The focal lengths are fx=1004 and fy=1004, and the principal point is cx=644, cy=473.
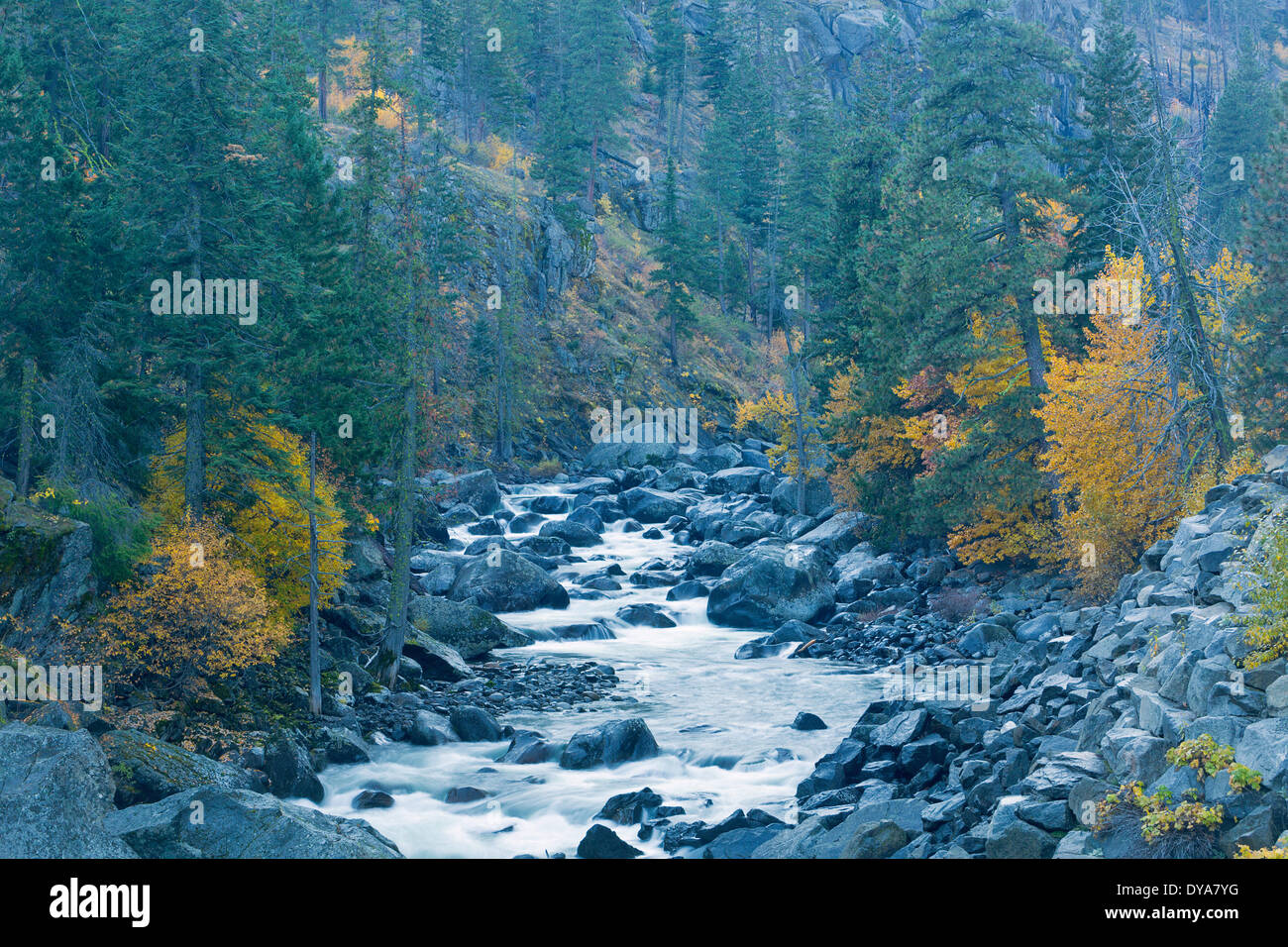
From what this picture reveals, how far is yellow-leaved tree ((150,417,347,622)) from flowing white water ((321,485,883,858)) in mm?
4928

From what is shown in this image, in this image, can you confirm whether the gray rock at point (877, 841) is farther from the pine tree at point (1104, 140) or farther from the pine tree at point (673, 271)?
the pine tree at point (673, 271)

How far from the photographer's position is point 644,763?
21.3m

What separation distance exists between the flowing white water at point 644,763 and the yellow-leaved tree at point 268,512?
194 inches

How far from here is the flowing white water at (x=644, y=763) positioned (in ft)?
60.5

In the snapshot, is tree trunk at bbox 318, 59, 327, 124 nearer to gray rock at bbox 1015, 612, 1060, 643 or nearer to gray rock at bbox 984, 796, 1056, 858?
gray rock at bbox 1015, 612, 1060, 643

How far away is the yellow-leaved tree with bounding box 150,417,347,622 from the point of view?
76.2 ft

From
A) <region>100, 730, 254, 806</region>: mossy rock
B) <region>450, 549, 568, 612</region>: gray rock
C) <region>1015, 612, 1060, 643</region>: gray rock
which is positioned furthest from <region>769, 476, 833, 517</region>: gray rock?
<region>100, 730, 254, 806</region>: mossy rock

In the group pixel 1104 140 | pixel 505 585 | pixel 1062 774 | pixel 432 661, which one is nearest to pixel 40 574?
pixel 432 661

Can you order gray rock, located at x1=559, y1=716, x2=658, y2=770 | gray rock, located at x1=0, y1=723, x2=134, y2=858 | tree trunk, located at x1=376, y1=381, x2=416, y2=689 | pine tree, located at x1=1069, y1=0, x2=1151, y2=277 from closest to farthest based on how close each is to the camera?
gray rock, located at x1=0, y1=723, x2=134, y2=858, gray rock, located at x1=559, y1=716, x2=658, y2=770, tree trunk, located at x1=376, y1=381, x2=416, y2=689, pine tree, located at x1=1069, y1=0, x2=1151, y2=277

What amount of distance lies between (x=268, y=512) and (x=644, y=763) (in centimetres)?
1060

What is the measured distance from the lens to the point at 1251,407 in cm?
2239
